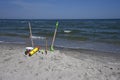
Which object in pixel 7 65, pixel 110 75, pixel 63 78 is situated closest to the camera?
pixel 63 78

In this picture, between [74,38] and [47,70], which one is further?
[74,38]

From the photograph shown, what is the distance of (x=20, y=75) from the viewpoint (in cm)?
527

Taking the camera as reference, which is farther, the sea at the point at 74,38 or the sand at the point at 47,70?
the sea at the point at 74,38

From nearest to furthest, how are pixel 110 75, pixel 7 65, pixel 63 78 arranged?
pixel 63 78 < pixel 110 75 < pixel 7 65

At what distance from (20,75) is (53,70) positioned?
1025 mm

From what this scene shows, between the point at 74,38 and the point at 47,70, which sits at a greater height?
the point at 47,70

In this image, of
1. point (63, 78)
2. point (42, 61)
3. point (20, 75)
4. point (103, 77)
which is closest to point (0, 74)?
point (20, 75)

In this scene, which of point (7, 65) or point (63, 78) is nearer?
point (63, 78)

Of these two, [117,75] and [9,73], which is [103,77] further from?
[9,73]

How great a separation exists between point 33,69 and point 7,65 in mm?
1009

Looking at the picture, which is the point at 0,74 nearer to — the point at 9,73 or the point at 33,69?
the point at 9,73

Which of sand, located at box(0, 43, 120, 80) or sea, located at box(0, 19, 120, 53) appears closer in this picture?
sand, located at box(0, 43, 120, 80)

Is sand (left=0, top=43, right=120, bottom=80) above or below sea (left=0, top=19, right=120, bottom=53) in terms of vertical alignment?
above

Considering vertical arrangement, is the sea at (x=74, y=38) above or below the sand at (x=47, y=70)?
below
